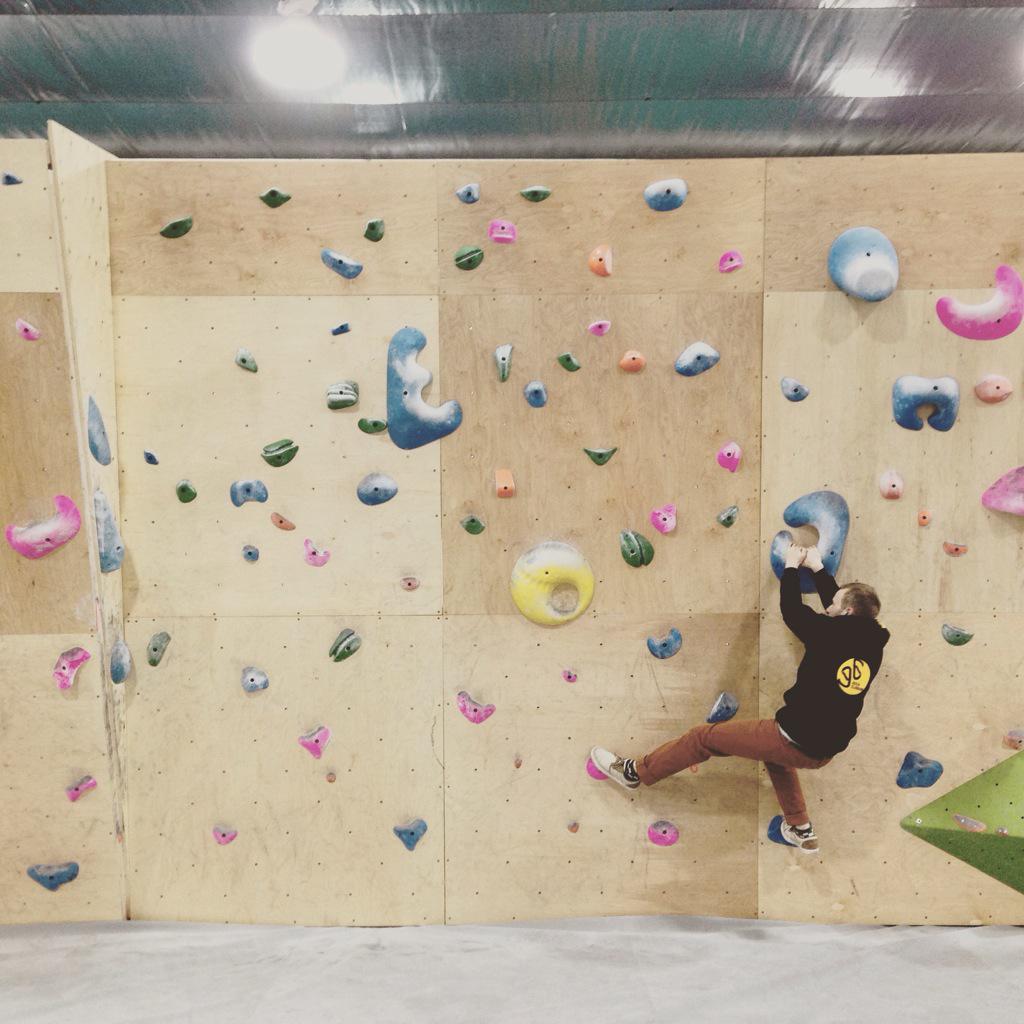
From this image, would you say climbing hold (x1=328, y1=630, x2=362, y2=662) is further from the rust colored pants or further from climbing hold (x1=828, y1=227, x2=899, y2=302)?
climbing hold (x1=828, y1=227, x2=899, y2=302)

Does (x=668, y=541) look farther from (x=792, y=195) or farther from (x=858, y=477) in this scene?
(x=792, y=195)

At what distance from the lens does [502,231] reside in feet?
7.14

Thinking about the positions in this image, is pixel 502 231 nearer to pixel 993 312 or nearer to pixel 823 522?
pixel 823 522

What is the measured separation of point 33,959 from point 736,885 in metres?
2.37

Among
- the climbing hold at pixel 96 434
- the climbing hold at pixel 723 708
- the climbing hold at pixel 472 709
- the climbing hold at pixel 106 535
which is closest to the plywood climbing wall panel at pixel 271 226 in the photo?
the climbing hold at pixel 96 434

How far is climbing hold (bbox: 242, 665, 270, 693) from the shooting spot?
2.26m

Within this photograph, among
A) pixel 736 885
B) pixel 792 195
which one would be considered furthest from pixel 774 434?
pixel 736 885

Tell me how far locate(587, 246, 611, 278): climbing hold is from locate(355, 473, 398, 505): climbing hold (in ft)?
3.25

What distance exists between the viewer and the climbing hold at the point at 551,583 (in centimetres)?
224

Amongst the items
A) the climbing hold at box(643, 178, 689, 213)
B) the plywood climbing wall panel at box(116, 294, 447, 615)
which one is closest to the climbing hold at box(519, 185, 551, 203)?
the climbing hold at box(643, 178, 689, 213)

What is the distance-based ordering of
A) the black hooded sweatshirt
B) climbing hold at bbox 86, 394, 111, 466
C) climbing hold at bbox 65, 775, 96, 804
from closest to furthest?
the black hooded sweatshirt
climbing hold at bbox 86, 394, 111, 466
climbing hold at bbox 65, 775, 96, 804

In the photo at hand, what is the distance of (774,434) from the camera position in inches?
88.1

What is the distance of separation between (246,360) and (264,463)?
0.35 meters

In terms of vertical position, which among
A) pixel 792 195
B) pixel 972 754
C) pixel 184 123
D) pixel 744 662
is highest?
pixel 184 123
